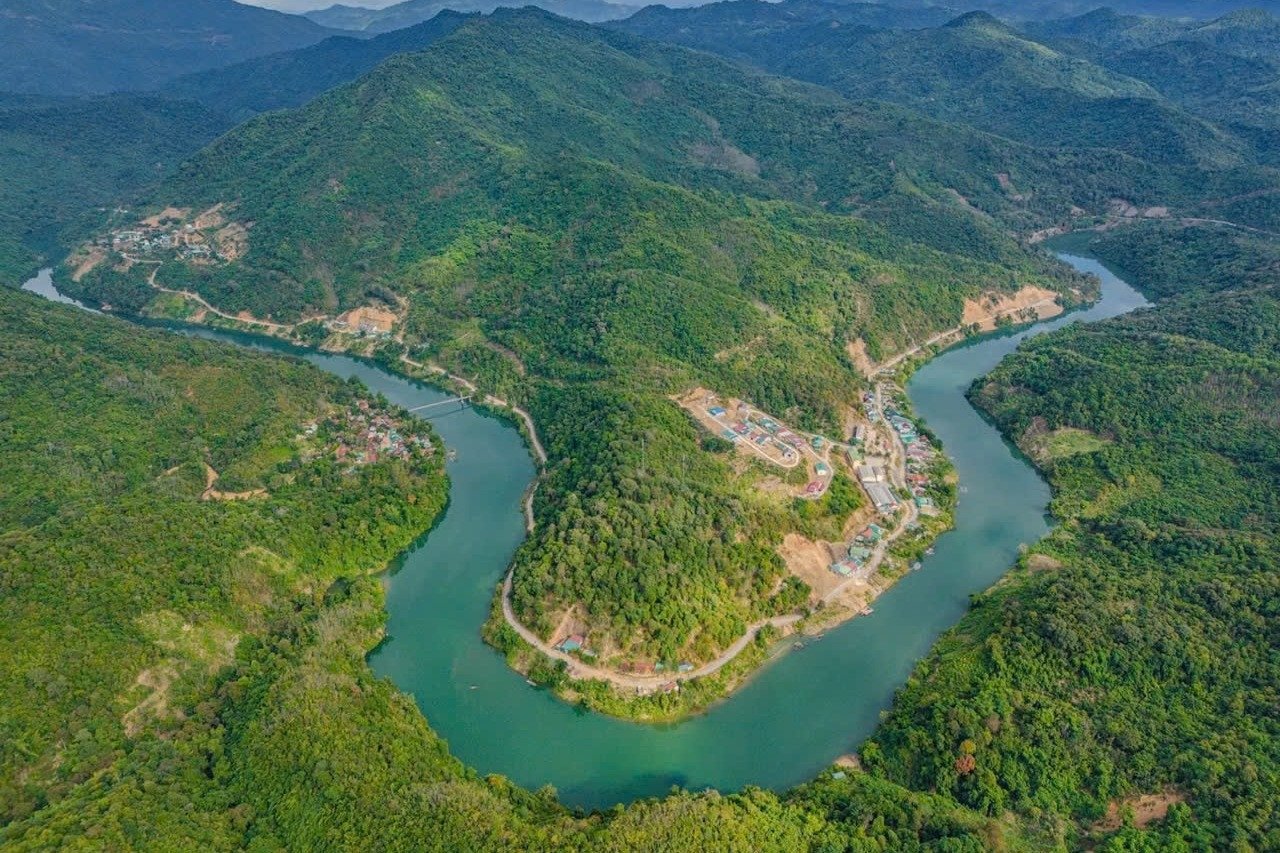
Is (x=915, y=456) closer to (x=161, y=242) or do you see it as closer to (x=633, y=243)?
(x=633, y=243)

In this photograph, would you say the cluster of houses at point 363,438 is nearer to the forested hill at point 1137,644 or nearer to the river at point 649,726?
the river at point 649,726

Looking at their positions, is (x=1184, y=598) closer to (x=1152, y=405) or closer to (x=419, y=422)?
(x=1152, y=405)

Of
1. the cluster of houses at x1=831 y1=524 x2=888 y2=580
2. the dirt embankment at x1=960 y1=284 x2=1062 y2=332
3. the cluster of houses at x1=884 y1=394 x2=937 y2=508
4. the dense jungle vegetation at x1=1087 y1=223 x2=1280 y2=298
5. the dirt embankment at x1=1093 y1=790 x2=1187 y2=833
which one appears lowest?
the cluster of houses at x1=831 y1=524 x2=888 y2=580

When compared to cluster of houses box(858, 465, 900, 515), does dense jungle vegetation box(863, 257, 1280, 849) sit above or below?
above

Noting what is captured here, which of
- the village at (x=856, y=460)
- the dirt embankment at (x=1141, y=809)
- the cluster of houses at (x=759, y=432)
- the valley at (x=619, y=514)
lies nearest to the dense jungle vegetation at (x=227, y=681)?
the valley at (x=619, y=514)

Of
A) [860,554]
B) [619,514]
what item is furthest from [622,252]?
[860,554]

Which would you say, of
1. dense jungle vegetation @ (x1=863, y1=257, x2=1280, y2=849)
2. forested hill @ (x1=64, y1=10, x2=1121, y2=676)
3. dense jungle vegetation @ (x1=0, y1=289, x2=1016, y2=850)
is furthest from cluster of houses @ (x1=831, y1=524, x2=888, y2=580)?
dense jungle vegetation @ (x1=0, y1=289, x2=1016, y2=850)

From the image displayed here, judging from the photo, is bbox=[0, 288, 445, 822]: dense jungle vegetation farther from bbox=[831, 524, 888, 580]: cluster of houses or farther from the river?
bbox=[831, 524, 888, 580]: cluster of houses
